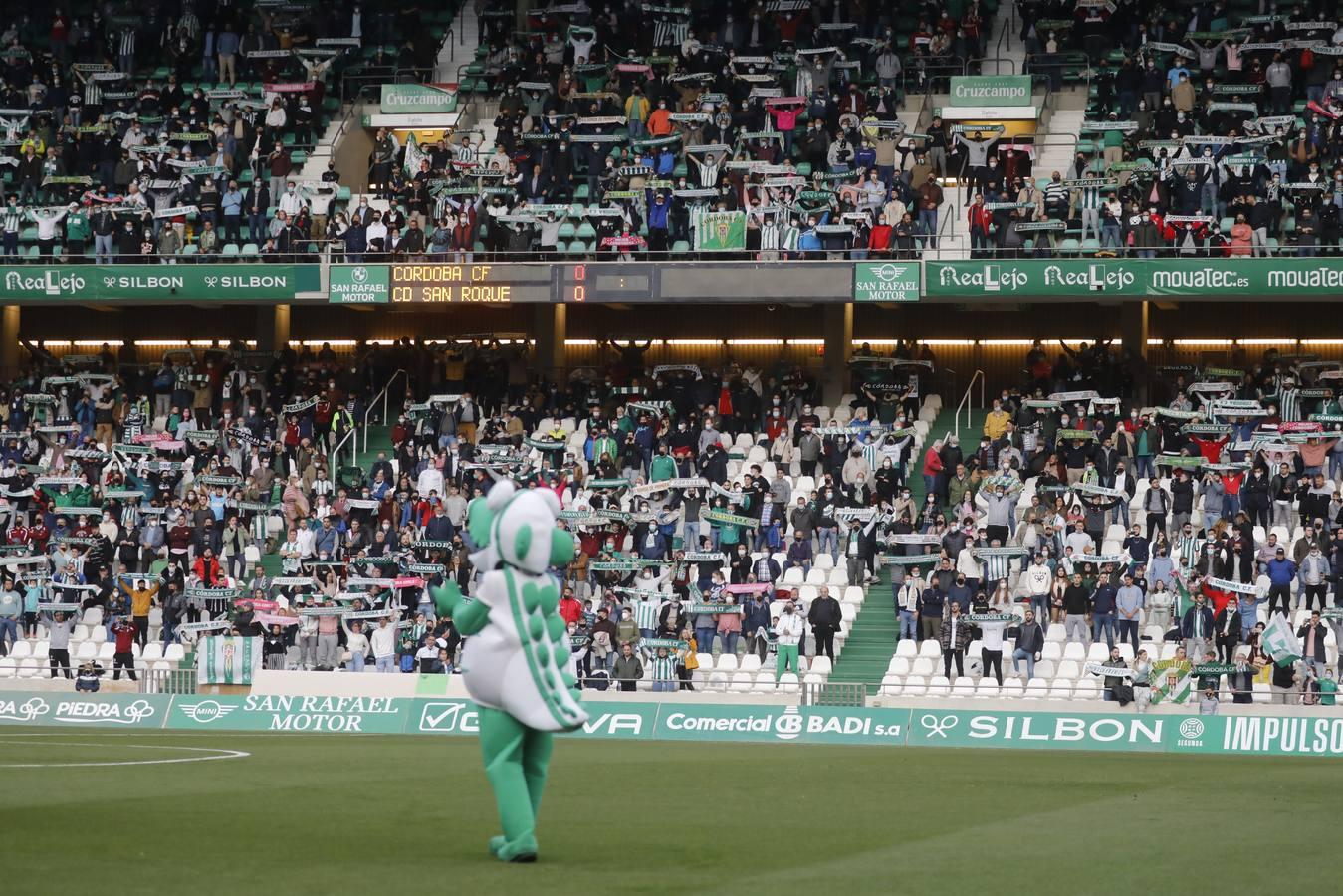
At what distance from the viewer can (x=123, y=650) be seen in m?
33.7

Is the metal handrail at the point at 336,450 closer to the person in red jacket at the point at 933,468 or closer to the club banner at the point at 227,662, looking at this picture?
the club banner at the point at 227,662

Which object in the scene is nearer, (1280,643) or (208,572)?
(1280,643)

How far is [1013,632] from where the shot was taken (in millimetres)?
31594


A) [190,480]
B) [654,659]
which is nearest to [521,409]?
[190,480]

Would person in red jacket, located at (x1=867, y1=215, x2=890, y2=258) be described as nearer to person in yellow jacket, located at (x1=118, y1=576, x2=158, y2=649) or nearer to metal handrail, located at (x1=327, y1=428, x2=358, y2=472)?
metal handrail, located at (x1=327, y1=428, x2=358, y2=472)

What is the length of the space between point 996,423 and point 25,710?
58.6ft

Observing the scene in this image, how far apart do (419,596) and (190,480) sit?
6970 millimetres

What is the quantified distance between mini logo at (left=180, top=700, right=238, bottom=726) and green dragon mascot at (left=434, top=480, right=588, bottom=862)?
771 inches

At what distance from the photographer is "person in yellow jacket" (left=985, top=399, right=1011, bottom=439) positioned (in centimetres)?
3759

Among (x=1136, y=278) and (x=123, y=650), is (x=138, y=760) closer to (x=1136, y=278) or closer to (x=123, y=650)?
(x=123, y=650)

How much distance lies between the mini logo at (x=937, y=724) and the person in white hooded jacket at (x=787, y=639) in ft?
12.2

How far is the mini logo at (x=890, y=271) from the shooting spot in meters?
39.0

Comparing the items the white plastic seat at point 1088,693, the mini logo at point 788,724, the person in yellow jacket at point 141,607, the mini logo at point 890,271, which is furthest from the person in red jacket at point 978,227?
the person in yellow jacket at point 141,607

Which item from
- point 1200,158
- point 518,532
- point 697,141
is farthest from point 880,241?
point 518,532
